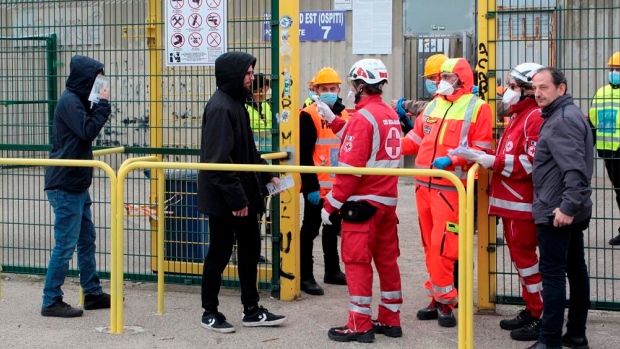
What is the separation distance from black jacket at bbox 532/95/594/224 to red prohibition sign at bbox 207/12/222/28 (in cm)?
283

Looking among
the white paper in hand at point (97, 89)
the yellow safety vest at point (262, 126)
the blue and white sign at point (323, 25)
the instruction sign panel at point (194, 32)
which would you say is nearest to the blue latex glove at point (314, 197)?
the yellow safety vest at point (262, 126)

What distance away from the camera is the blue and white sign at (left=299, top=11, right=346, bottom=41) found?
16.1 m

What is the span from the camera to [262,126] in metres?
8.01

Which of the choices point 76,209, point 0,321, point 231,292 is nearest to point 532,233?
point 231,292

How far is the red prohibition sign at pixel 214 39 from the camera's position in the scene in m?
7.88

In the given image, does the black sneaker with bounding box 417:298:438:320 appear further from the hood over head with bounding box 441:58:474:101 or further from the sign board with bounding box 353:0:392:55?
the sign board with bounding box 353:0:392:55

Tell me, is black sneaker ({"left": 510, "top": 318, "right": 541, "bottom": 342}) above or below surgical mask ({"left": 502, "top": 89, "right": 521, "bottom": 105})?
below

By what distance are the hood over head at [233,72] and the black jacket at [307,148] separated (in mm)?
1530

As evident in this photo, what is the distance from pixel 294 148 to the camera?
7824 mm

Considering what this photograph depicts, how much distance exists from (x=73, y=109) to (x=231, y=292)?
2.10 m

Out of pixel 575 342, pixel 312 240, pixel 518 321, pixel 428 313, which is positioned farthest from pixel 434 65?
pixel 575 342

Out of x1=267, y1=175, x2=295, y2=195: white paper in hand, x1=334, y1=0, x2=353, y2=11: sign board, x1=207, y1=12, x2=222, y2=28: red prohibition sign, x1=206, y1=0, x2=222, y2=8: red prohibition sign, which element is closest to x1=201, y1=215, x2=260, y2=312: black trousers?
x1=267, y1=175, x2=295, y2=195: white paper in hand

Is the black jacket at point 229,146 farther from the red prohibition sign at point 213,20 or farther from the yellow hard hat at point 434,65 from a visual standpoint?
the yellow hard hat at point 434,65

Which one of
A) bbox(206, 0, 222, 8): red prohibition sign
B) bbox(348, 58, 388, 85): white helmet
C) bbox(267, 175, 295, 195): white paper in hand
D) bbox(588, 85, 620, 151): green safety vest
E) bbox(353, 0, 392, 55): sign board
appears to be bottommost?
bbox(267, 175, 295, 195): white paper in hand
